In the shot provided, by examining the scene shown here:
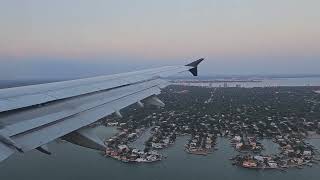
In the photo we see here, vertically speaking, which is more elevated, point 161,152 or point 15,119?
point 15,119

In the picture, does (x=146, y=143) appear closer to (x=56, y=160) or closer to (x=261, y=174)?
(x=56, y=160)

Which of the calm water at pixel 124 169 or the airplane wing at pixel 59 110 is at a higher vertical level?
the airplane wing at pixel 59 110

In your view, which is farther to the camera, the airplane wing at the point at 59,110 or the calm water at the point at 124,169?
the calm water at the point at 124,169

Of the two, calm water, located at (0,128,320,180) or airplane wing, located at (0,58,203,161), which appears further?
calm water, located at (0,128,320,180)

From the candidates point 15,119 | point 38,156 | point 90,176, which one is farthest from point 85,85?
point 38,156
